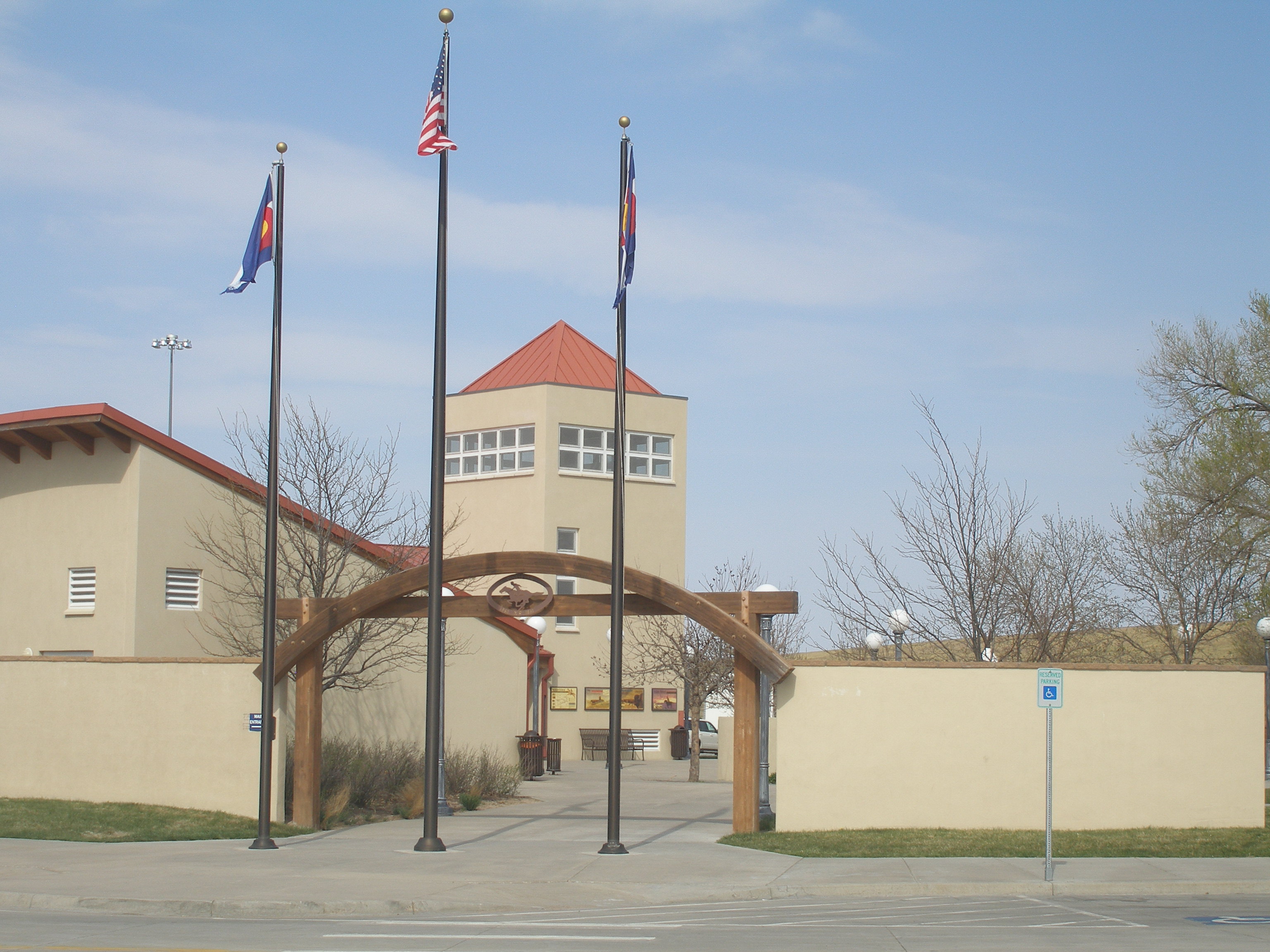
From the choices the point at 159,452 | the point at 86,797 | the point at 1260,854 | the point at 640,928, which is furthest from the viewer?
the point at 159,452

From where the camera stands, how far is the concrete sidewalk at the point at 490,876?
1254 centimetres

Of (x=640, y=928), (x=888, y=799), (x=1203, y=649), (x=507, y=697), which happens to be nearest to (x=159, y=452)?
(x=507, y=697)

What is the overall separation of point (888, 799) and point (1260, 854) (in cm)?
470

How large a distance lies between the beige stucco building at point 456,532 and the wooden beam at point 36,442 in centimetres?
3

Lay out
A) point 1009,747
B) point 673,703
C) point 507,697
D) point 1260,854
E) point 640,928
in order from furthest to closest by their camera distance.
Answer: point 673,703, point 507,697, point 1009,747, point 1260,854, point 640,928

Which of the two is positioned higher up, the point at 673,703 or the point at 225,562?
the point at 225,562

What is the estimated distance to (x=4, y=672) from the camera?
21.7 metres

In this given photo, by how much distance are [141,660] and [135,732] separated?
44.6 inches

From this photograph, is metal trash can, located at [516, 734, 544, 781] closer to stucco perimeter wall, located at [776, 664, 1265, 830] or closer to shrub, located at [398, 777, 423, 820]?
shrub, located at [398, 777, 423, 820]

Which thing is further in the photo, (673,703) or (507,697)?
(673,703)

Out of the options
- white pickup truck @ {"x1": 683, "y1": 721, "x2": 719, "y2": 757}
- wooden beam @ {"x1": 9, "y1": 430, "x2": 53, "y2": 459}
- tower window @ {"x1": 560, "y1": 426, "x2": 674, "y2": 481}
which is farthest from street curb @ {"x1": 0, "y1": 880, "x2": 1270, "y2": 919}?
white pickup truck @ {"x1": 683, "y1": 721, "x2": 719, "y2": 757}

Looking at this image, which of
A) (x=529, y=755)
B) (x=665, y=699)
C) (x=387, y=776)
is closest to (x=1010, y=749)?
(x=387, y=776)

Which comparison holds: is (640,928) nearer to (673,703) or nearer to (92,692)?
(92,692)

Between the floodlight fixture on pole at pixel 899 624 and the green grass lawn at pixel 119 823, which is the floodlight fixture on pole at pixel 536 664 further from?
the green grass lawn at pixel 119 823
